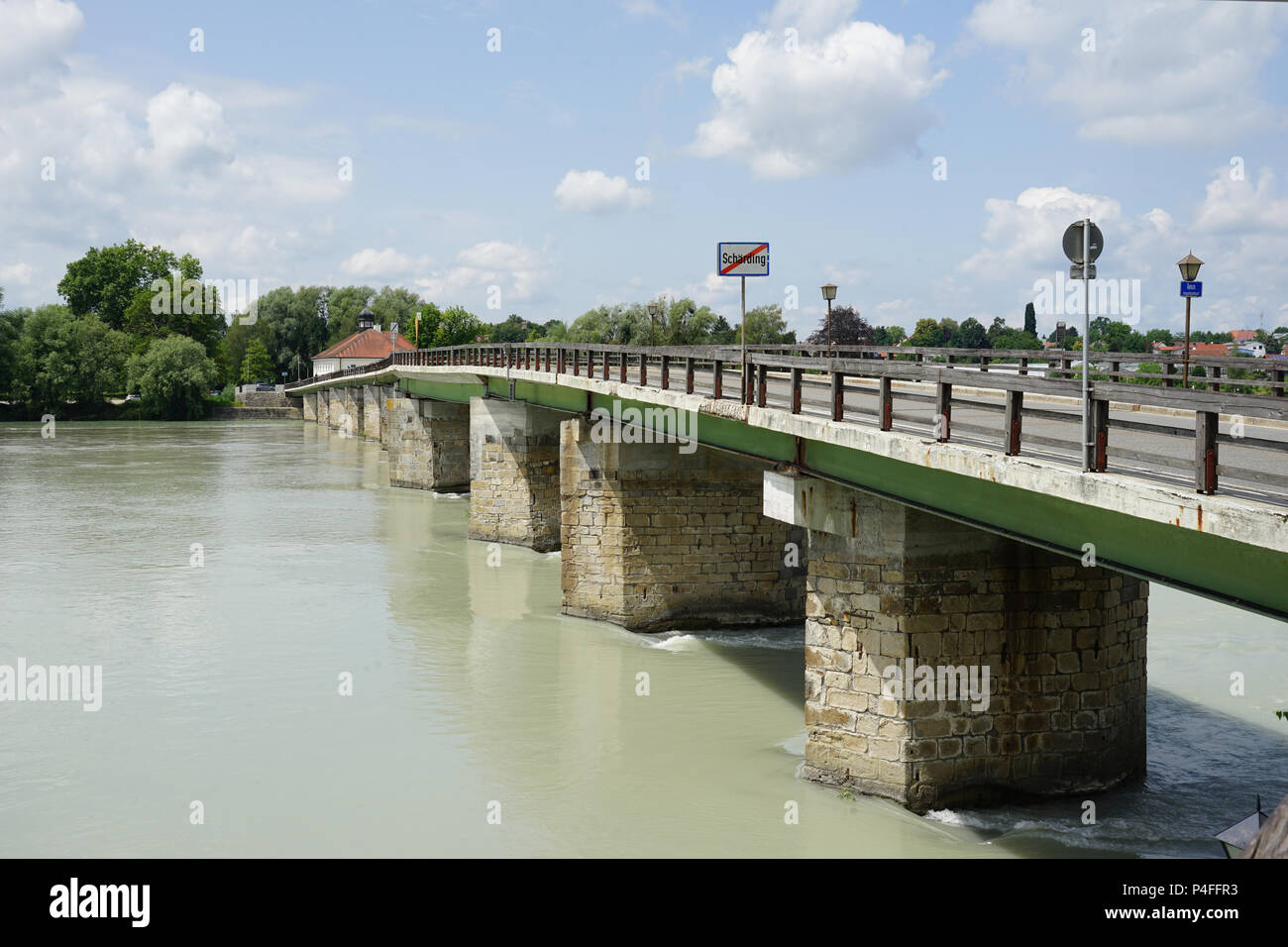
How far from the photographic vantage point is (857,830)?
1159 centimetres

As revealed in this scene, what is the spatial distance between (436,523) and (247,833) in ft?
79.4

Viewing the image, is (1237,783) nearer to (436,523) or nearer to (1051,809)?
(1051,809)

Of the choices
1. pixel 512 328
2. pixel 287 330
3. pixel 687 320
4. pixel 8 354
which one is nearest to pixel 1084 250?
pixel 687 320

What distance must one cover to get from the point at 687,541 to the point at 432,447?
2579 cm

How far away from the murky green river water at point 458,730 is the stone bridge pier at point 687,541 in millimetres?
643

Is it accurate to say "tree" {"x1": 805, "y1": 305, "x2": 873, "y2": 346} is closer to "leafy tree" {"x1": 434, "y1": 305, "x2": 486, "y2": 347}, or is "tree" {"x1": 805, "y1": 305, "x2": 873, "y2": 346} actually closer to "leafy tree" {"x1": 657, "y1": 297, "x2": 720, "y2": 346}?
"leafy tree" {"x1": 657, "y1": 297, "x2": 720, "y2": 346}

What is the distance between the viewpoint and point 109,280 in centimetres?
11838

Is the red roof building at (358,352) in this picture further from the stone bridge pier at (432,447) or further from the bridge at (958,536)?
the bridge at (958,536)

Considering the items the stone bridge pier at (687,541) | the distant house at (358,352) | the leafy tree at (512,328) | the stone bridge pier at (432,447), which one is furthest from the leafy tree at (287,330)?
the stone bridge pier at (687,541)

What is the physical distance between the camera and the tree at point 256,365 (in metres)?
130

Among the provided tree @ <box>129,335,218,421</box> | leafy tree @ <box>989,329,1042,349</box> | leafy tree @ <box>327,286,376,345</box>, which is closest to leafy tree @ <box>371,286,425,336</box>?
leafy tree @ <box>327,286,376,345</box>
